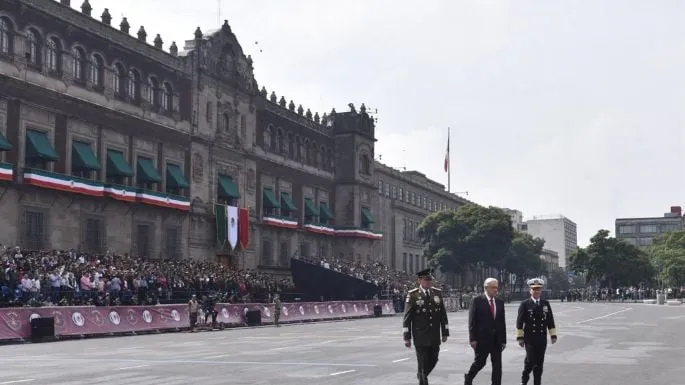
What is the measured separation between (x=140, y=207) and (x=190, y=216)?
5645 mm

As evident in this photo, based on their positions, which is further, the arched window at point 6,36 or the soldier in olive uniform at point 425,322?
the arched window at point 6,36

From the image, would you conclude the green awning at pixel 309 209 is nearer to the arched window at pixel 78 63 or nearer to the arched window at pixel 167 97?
the arched window at pixel 167 97

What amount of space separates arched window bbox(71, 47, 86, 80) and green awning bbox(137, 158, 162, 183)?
6613mm

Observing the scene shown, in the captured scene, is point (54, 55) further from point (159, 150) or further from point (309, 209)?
point (309, 209)

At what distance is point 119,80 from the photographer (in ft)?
163

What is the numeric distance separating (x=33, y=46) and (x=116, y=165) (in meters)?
8.14

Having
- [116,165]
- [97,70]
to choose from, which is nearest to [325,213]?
[116,165]

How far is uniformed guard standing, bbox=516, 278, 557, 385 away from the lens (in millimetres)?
14070

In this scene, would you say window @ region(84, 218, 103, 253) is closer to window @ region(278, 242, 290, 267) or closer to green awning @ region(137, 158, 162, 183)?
green awning @ region(137, 158, 162, 183)

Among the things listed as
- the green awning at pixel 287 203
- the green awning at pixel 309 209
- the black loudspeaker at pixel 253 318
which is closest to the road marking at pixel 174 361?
the black loudspeaker at pixel 253 318

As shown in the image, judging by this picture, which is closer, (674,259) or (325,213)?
(325,213)

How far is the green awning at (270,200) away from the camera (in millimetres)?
65188

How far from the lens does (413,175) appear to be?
108750 millimetres

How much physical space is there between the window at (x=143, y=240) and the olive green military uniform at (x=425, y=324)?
38.3 meters
